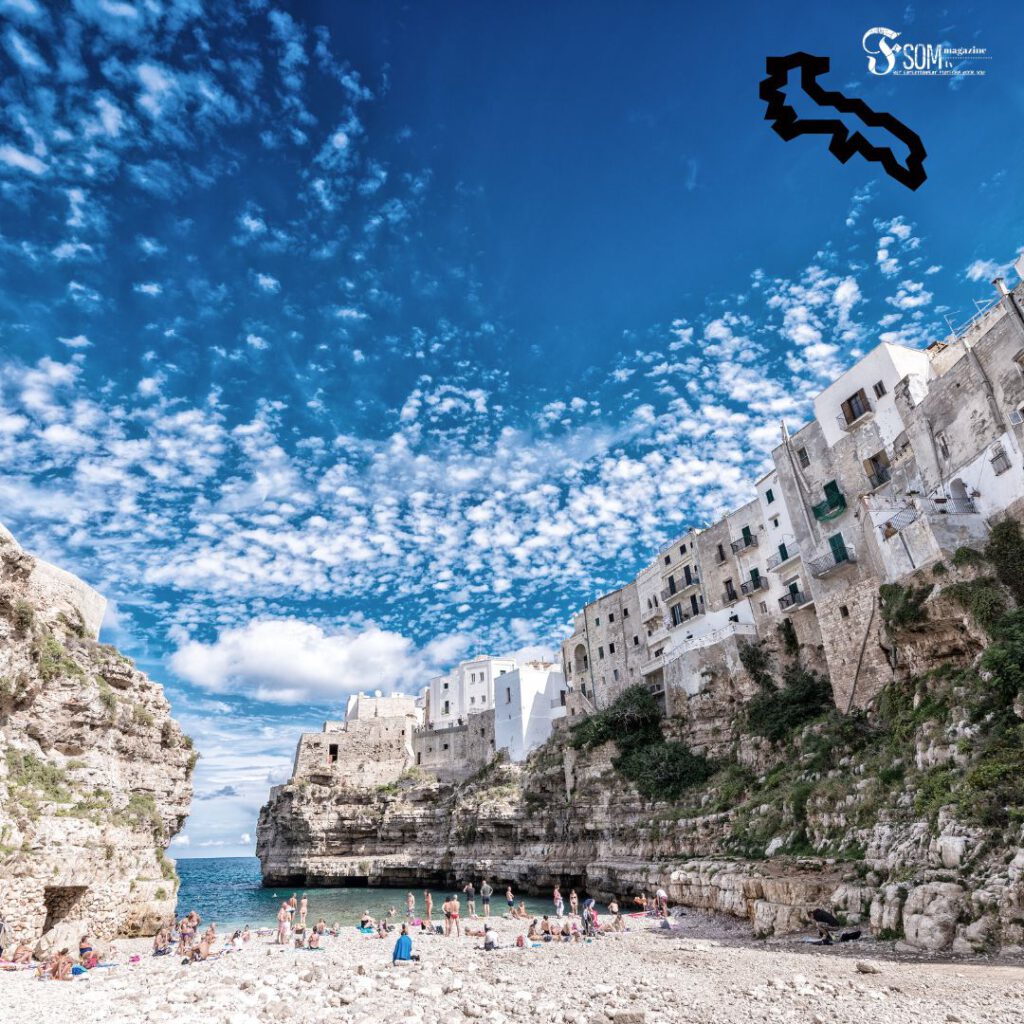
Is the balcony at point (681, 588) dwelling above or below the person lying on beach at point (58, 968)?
above

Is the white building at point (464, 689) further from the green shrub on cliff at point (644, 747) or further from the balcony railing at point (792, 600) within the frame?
the balcony railing at point (792, 600)

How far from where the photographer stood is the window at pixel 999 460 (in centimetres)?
2178

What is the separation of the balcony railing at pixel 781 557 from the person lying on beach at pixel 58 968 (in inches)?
1303

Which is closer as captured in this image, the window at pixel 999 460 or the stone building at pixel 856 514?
the window at pixel 999 460

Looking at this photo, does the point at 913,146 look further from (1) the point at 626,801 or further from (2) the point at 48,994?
(1) the point at 626,801

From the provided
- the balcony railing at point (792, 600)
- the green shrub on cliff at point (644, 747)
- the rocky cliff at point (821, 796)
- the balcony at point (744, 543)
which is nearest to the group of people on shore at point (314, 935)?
the rocky cliff at point (821, 796)

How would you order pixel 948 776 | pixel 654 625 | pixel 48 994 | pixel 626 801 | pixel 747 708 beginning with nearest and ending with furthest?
1. pixel 48 994
2. pixel 948 776
3. pixel 747 708
4. pixel 626 801
5. pixel 654 625

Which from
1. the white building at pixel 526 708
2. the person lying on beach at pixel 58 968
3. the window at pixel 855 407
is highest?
the window at pixel 855 407

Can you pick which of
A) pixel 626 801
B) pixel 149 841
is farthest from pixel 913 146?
pixel 626 801

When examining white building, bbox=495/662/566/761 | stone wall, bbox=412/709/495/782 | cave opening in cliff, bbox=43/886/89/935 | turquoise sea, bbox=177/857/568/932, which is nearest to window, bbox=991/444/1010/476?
turquoise sea, bbox=177/857/568/932

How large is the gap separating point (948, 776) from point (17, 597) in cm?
2236

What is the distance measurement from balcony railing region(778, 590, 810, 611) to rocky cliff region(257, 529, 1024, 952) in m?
2.22

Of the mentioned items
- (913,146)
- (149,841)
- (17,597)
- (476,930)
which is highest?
(17,597)

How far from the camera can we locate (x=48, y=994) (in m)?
12.5
